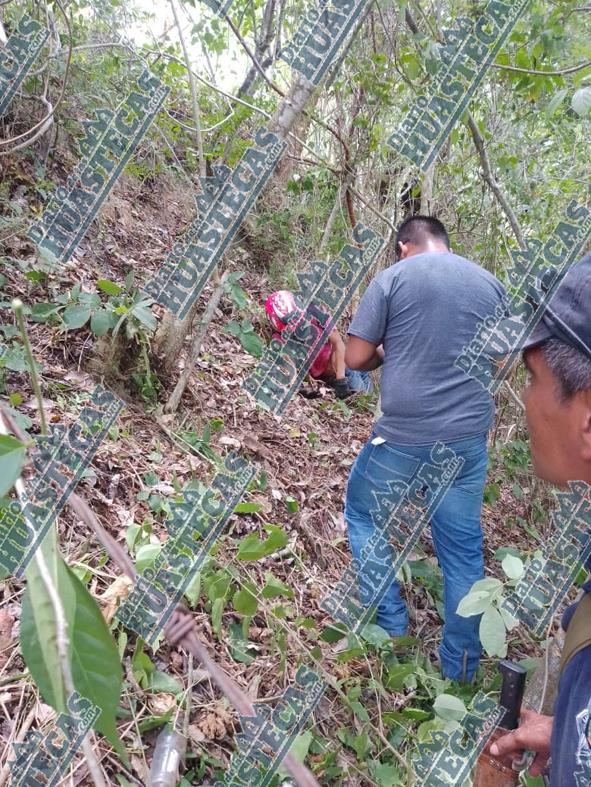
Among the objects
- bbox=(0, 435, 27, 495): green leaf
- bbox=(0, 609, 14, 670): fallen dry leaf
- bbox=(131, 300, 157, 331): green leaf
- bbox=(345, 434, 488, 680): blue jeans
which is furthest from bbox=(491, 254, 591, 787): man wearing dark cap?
bbox=(131, 300, 157, 331): green leaf

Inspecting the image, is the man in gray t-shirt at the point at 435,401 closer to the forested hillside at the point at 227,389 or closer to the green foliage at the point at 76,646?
the forested hillside at the point at 227,389

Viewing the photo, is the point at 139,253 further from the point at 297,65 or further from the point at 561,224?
the point at 561,224

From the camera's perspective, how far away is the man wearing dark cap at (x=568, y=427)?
0.92 meters

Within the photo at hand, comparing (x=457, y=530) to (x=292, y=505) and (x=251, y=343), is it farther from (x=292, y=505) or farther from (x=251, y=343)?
(x=251, y=343)

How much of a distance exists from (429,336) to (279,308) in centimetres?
240

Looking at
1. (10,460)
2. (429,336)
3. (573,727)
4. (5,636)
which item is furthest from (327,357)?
(10,460)

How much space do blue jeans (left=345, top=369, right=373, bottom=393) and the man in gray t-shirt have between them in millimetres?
2219

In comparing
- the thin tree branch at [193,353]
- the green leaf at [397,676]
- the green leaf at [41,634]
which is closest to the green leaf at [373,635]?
the green leaf at [397,676]

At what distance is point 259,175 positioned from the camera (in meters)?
2.85

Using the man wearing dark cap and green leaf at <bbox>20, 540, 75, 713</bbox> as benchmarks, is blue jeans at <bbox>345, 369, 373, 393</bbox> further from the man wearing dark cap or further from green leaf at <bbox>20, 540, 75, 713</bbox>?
green leaf at <bbox>20, 540, 75, 713</bbox>

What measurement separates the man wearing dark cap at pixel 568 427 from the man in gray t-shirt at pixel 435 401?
1321mm

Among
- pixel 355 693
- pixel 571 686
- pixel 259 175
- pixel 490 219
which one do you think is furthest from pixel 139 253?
pixel 571 686

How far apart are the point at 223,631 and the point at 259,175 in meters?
2.26

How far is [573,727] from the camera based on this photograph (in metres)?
0.92
